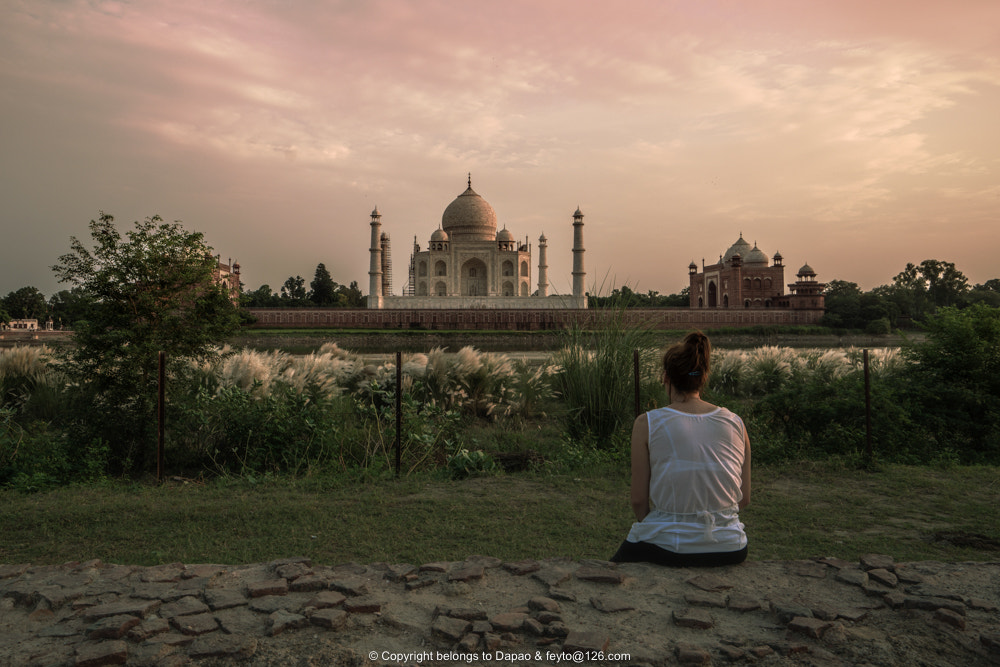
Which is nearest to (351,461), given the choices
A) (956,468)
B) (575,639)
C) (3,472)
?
(3,472)

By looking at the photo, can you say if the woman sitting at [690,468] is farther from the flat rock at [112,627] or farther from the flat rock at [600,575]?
the flat rock at [112,627]

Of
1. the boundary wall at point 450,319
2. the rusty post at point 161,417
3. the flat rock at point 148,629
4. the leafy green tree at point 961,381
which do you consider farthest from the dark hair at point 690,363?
the boundary wall at point 450,319

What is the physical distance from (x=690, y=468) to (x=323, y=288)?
45699 millimetres

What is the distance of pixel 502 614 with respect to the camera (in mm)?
2357

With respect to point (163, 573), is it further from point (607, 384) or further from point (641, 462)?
point (607, 384)

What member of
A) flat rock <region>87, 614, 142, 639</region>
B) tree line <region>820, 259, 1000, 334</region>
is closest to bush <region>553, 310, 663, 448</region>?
flat rock <region>87, 614, 142, 639</region>

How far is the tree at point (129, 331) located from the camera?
5.16 metres

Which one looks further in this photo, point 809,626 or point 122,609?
point 122,609

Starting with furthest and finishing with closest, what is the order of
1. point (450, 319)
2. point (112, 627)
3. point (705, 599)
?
1. point (450, 319)
2. point (705, 599)
3. point (112, 627)

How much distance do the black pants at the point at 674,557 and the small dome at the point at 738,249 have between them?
5062cm

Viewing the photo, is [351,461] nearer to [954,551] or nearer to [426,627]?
[426,627]

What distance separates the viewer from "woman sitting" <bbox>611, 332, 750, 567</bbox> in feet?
7.67

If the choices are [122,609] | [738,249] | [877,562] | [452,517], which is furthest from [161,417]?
[738,249]

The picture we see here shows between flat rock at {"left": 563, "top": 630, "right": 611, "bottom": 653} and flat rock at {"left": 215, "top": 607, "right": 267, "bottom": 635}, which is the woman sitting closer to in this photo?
flat rock at {"left": 563, "top": 630, "right": 611, "bottom": 653}
